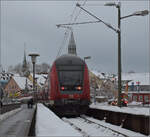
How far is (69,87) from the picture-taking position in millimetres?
19422

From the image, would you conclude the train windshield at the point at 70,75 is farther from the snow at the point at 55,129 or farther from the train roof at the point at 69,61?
the snow at the point at 55,129

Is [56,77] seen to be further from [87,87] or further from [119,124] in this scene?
[119,124]

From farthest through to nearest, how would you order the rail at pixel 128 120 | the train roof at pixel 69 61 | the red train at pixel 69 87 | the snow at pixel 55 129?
the train roof at pixel 69 61 < the red train at pixel 69 87 < the rail at pixel 128 120 < the snow at pixel 55 129

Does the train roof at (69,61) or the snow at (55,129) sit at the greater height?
the train roof at (69,61)

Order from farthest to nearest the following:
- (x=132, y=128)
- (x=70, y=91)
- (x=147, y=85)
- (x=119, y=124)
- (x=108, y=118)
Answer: (x=147, y=85) → (x=70, y=91) → (x=108, y=118) → (x=119, y=124) → (x=132, y=128)

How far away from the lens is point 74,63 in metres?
20.0

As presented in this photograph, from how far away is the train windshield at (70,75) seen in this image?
768 inches

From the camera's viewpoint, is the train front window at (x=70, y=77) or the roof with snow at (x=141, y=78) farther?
the roof with snow at (x=141, y=78)

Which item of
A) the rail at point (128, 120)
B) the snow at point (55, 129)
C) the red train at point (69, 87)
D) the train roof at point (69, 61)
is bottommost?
the rail at point (128, 120)

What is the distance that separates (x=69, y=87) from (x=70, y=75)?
2.34 feet

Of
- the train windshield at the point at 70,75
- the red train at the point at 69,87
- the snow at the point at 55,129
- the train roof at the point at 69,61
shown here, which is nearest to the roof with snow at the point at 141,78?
the train roof at the point at 69,61

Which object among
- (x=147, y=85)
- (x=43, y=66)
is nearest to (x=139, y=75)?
(x=147, y=85)

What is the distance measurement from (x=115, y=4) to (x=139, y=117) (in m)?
6.70

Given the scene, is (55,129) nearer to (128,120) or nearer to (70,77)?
(128,120)
